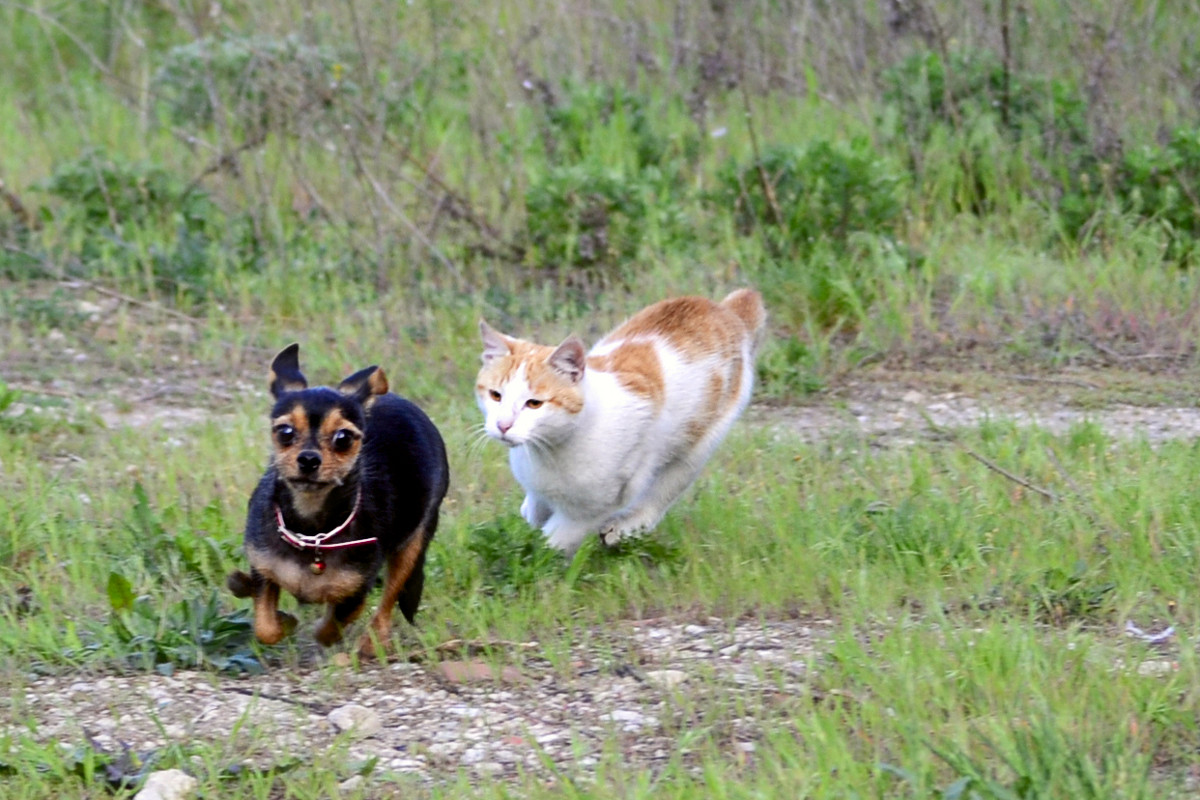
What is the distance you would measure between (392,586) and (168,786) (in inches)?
44.1

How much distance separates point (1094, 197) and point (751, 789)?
6.25 m

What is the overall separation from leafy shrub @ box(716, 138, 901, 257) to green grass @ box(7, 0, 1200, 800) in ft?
0.13

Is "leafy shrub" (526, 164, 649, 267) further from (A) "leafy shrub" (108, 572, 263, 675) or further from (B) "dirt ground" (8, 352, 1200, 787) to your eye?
(A) "leafy shrub" (108, 572, 263, 675)

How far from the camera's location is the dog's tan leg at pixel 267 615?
4285mm

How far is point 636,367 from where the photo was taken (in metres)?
5.46

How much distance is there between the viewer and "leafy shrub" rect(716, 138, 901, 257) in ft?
27.2

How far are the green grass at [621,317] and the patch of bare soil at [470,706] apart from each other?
6cm

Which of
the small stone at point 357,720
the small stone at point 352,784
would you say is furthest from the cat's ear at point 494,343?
the small stone at point 352,784

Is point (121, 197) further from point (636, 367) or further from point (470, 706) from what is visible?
point (470, 706)

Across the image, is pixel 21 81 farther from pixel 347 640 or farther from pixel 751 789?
pixel 751 789

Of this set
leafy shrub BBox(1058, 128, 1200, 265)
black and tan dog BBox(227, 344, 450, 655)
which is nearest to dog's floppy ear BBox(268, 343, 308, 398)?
black and tan dog BBox(227, 344, 450, 655)

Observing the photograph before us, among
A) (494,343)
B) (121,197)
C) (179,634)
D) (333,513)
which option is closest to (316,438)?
(333,513)

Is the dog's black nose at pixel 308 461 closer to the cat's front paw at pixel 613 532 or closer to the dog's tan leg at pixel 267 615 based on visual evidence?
the dog's tan leg at pixel 267 615

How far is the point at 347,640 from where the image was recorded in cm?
460
